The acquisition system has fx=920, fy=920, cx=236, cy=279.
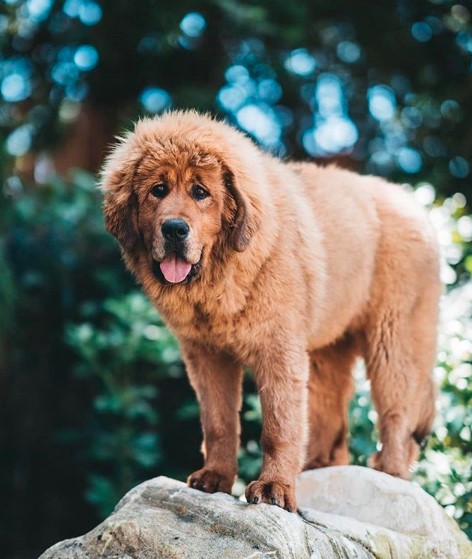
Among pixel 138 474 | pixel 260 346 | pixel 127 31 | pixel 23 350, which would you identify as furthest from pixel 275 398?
pixel 127 31

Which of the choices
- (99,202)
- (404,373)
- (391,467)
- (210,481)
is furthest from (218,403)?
(99,202)

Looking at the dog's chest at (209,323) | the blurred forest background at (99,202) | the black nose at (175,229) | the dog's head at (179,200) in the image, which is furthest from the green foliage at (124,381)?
the black nose at (175,229)

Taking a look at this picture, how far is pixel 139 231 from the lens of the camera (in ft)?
15.7

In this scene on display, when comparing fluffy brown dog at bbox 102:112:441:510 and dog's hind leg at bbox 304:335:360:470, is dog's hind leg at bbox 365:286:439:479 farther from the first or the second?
dog's hind leg at bbox 304:335:360:470

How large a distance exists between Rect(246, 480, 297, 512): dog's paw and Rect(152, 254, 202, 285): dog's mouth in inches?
42.2

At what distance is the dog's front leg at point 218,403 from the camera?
4934mm

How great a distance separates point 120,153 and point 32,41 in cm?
532

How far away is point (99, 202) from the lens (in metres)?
9.28

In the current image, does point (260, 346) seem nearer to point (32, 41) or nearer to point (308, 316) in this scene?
point (308, 316)

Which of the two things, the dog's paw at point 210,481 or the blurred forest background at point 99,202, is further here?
the blurred forest background at point 99,202

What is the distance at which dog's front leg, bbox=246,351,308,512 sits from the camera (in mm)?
4578

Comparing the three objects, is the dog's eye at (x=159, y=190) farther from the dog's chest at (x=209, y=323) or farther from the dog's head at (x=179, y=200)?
the dog's chest at (x=209, y=323)

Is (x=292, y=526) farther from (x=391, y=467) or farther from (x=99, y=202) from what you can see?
(x=99, y=202)

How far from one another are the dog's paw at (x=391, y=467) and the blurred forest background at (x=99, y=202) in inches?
26.0
